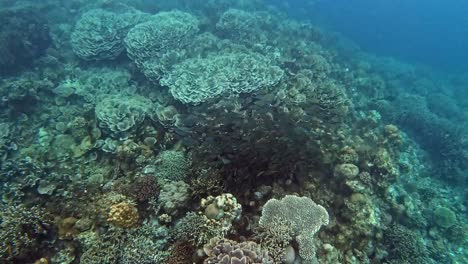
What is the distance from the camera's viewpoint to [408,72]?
24.0 metres

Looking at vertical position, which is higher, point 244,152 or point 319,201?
→ point 244,152

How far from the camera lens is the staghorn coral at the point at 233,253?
13.2ft

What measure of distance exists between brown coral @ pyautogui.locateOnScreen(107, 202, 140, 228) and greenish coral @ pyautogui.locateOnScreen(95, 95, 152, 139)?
2.70 meters

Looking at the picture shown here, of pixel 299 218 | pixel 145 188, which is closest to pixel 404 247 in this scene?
pixel 299 218

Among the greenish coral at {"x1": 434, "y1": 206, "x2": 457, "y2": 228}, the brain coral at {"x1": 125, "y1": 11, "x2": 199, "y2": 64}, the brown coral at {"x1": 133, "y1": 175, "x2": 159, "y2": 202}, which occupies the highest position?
the brain coral at {"x1": 125, "y1": 11, "x2": 199, "y2": 64}

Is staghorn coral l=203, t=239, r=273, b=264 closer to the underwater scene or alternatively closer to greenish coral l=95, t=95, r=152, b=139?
the underwater scene

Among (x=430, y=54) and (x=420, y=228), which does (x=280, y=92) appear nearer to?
(x=420, y=228)

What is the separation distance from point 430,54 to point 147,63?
1576 inches

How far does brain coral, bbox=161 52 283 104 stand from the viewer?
28.0 ft

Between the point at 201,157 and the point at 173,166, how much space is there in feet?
2.19

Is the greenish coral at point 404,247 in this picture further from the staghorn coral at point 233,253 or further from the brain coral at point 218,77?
the brain coral at point 218,77

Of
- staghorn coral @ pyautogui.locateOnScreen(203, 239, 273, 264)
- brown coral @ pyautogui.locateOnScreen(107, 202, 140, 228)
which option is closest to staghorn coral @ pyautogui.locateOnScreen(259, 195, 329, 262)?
staghorn coral @ pyautogui.locateOnScreen(203, 239, 273, 264)

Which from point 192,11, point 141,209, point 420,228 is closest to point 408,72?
point 192,11

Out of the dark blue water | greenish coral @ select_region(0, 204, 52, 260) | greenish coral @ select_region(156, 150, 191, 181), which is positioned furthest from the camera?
the dark blue water
